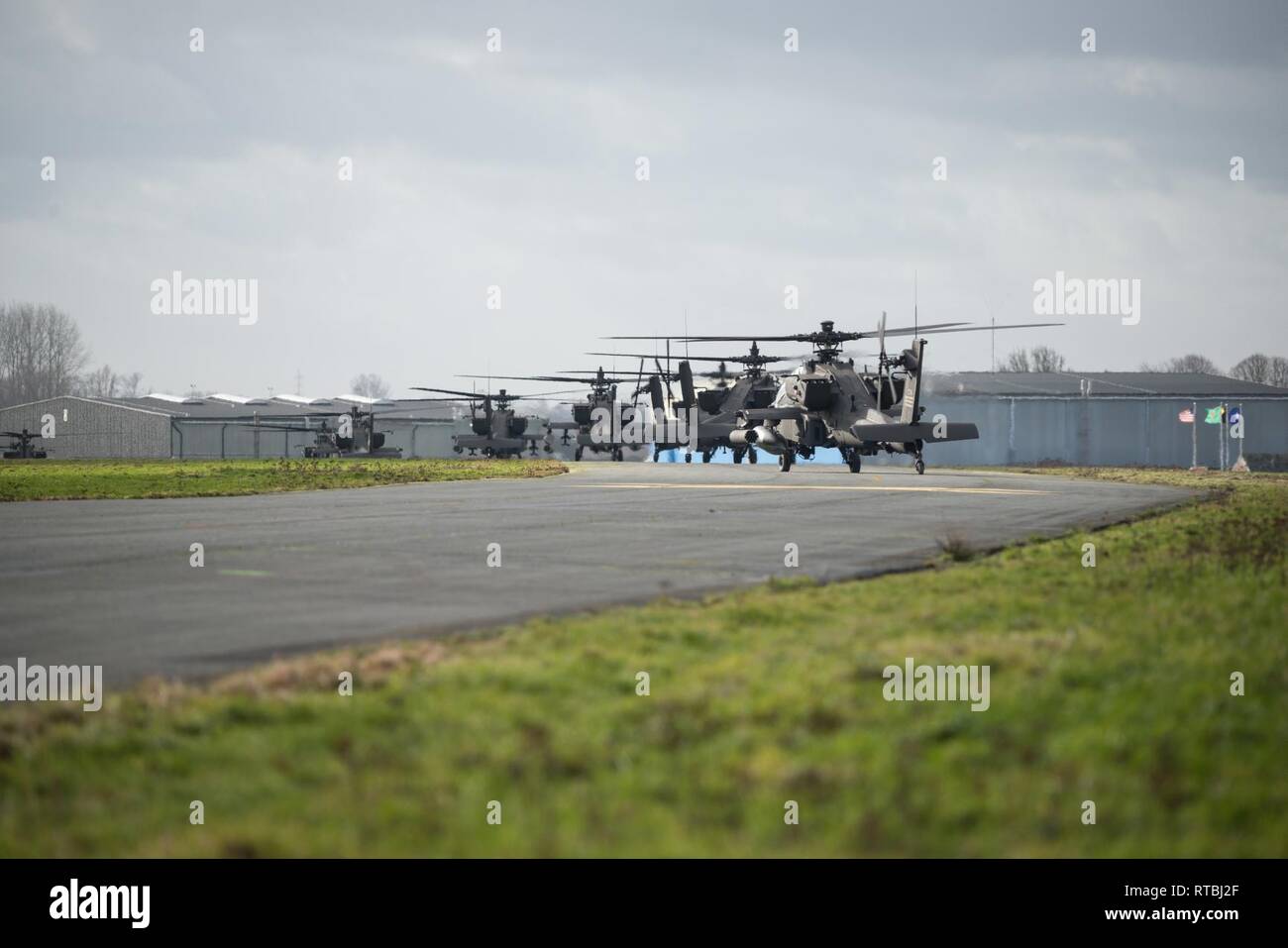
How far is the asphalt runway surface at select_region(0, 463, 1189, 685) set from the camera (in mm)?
9922

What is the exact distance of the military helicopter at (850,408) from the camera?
140 feet

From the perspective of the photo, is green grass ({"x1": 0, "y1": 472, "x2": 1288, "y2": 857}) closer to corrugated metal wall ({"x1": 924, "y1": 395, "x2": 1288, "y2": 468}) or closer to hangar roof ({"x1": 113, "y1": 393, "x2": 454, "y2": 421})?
corrugated metal wall ({"x1": 924, "y1": 395, "x2": 1288, "y2": 468})

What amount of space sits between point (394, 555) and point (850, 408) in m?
31.3

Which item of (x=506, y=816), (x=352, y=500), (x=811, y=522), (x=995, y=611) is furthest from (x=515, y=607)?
(x=352, y=500)

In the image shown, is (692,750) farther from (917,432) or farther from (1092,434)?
(1092,434)

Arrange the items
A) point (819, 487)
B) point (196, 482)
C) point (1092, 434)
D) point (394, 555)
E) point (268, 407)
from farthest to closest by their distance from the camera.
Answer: point (268, 407), point (1092, 434), point (196, 482), point (819, 487), point (394, 555)

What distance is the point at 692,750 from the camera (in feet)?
19.3

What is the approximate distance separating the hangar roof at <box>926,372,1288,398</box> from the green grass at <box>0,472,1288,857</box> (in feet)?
235

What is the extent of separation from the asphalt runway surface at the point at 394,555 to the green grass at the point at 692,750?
168 centimetres

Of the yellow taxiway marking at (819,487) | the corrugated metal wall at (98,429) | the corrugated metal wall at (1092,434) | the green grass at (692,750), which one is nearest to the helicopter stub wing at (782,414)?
the yellow taxiway marking at (819,487)

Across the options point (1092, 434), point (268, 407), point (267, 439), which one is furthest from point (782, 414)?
point (268, 407)

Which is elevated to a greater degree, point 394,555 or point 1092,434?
point 1092,434

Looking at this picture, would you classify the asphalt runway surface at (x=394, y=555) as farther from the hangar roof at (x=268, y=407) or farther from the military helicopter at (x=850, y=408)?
the hangar roof at (x=268, y=407)

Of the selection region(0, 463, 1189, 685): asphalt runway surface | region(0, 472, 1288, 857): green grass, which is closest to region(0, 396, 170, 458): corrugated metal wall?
region(0, 463, 1189, 685): asphalt runway surface
